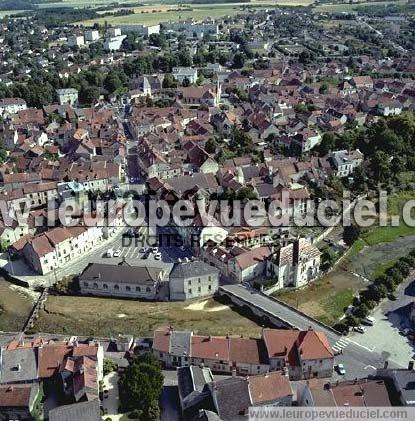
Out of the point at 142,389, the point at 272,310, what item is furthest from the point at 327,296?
the point at 142,389

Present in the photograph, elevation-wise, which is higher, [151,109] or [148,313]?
[151,109]

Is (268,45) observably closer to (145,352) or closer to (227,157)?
(227,157)

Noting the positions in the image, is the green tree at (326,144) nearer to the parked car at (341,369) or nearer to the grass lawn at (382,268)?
the grass lawn at (382,268)

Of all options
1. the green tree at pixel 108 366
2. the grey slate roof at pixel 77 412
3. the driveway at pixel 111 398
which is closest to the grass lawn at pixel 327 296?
the green tree at pixel 108 366

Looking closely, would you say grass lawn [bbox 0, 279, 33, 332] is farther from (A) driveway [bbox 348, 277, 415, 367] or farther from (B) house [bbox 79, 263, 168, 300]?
(A) driveway [bbox 348, 277, 415, 367]

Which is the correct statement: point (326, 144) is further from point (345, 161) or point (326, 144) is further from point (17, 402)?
A: point (17, 402)

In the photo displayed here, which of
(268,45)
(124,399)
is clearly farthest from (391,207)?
(268,45)
